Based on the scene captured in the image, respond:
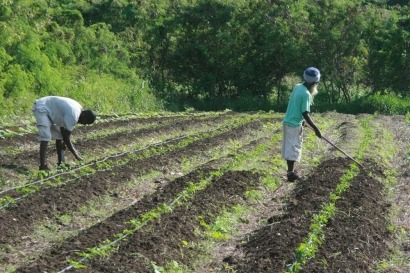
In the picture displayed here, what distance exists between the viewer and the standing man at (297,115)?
10492mm

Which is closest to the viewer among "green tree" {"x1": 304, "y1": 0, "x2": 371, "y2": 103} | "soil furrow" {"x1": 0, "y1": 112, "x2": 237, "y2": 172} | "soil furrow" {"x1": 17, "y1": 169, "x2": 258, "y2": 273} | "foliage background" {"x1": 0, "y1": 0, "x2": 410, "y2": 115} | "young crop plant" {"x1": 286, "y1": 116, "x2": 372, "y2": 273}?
"soil furrow" {"x1": 17, "y1": 169, "x2": 258, "y2": 273}

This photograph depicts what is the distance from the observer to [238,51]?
31125 millimetres

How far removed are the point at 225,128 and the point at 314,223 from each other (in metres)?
10.9

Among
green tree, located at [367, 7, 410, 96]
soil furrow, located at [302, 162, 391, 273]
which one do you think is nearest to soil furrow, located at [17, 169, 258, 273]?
soil furrow, located at [302, 162, 391, 273]

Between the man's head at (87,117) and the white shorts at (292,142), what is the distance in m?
2.81

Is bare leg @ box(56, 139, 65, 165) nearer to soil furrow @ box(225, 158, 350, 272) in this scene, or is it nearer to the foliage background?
soil furrow @ box(225, 158, 350, 272)

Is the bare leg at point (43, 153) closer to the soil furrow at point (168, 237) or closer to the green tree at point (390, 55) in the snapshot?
the soil furrow at point (168, 237)

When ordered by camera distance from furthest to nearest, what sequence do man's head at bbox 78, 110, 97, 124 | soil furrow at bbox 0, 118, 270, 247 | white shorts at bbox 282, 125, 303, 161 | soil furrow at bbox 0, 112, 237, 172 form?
soil furrow at bbox 0, 112, 237, 172
white shorts at bbox 282, 125, 303, 161
man's head at bbox 78, 110, 97, 124
soil furrow at bbox 0, 118, 270, 247

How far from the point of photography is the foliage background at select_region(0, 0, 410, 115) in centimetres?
2809

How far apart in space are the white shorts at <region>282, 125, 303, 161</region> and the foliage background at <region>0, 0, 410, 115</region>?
51.0ft

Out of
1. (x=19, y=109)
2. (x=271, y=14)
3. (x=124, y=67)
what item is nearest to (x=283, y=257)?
(x=19, y=109)

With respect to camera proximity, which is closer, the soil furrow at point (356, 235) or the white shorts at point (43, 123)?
the soil furrow at point (356, 235)

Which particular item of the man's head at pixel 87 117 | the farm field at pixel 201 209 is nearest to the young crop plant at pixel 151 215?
the farm field at pixel 201 209

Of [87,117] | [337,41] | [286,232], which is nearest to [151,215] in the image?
[286,232]
